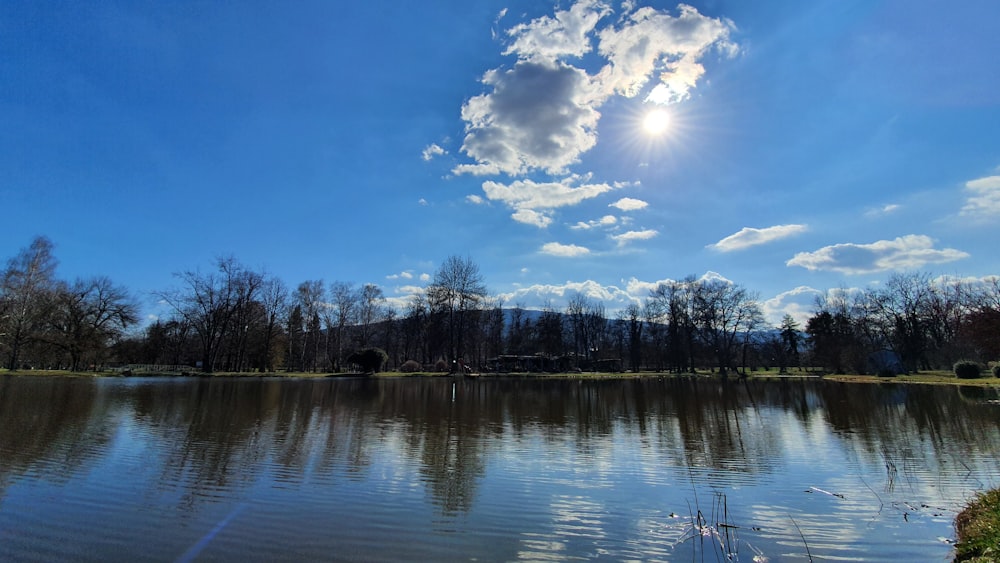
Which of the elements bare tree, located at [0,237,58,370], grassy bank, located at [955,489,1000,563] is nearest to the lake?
grassy bank, located at [955,489,1000,563]

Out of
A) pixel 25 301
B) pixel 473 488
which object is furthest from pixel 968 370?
pixel 25 301

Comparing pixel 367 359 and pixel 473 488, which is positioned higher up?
pixel 367 359

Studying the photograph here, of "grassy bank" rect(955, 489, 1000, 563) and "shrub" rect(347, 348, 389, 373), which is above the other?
"shrub" rect(347, 348, 389, 373)

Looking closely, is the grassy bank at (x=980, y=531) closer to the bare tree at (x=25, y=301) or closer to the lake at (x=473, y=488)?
the lake at (x=473, y=488)

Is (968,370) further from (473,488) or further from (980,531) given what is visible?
(473,488)

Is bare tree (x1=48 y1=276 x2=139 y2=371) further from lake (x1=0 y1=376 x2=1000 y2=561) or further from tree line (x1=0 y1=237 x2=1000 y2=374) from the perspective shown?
lake (x1=0 y1=376 x2=1000 y2=561)

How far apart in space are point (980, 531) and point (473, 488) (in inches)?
261

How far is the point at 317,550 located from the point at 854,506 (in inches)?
314

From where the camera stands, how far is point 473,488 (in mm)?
8477

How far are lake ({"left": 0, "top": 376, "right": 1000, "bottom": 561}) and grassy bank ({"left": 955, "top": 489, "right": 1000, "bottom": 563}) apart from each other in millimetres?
245

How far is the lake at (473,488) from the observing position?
5.86 meters

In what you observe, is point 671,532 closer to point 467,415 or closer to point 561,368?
point 467,415

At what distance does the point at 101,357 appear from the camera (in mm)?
50844

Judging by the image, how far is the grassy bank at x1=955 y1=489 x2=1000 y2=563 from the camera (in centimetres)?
503
